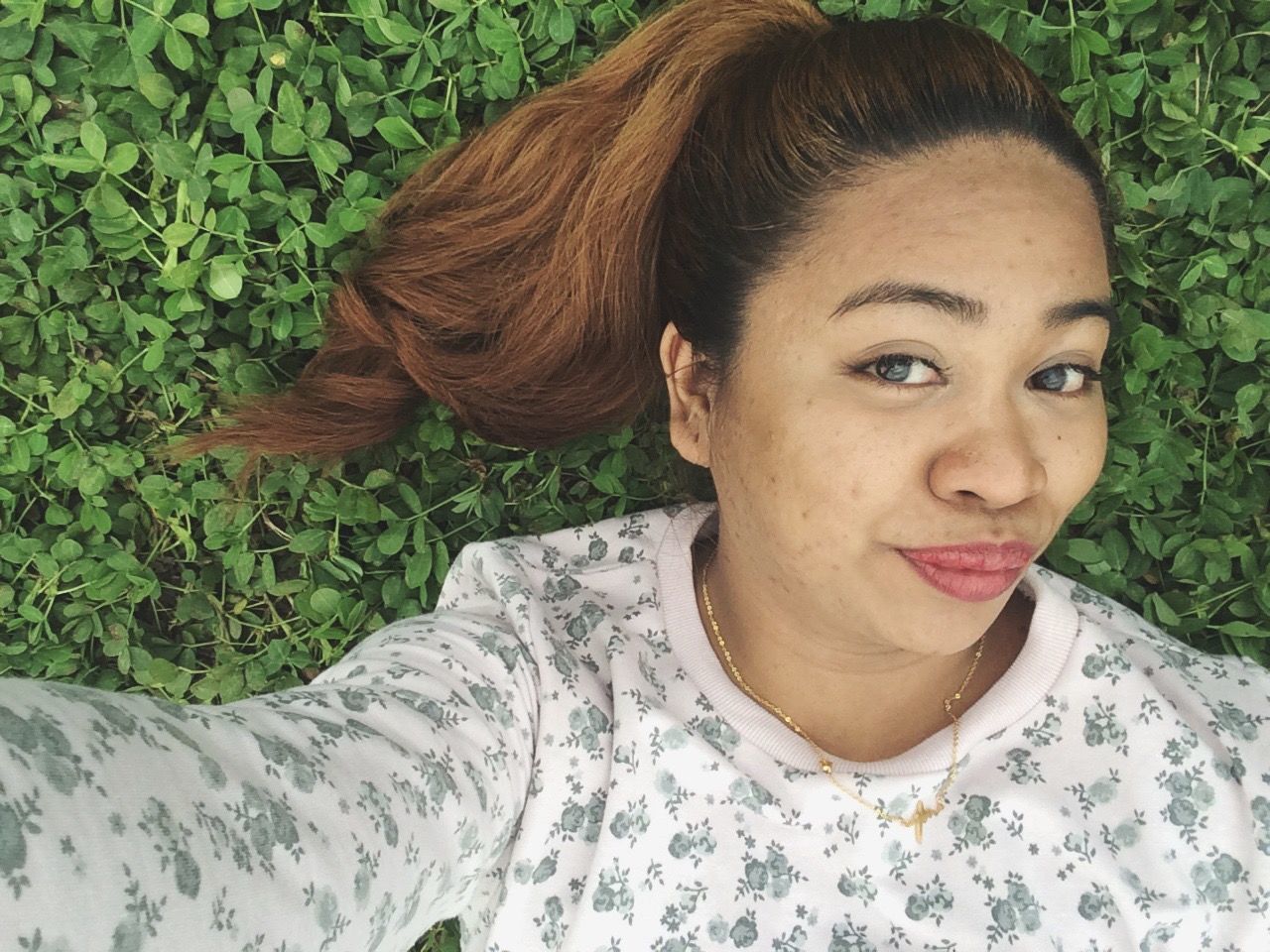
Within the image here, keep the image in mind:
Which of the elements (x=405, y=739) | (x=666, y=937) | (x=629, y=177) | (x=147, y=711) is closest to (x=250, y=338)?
(x=629, y=177)

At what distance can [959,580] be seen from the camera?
121 centimetres

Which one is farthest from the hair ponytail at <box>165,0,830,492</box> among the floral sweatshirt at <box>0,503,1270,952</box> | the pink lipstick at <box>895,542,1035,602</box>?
the pink lipstick at <box>895,542,1035,602</box>

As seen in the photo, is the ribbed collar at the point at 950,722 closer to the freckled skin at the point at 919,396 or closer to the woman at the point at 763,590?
the woman at the point at 763,590

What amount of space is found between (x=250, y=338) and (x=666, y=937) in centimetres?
127

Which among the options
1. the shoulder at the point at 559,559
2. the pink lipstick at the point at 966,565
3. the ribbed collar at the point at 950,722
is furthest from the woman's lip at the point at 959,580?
the shoulder at the point at 559,559

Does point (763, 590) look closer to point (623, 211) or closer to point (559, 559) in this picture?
point (559, 559)

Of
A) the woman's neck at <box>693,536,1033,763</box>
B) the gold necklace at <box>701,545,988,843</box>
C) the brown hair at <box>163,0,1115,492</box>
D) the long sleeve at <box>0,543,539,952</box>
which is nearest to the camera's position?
the long sleeve at <box>0,543,539,952</box>

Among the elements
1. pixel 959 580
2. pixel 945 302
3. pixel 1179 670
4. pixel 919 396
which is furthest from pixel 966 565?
pixel 1179 670

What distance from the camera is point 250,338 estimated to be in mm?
1818

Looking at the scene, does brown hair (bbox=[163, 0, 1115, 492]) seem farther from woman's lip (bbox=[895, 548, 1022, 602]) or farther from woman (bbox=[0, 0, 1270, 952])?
woman's lip (bbox=[895, 548, 1022, 602])

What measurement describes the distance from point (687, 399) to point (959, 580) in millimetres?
451

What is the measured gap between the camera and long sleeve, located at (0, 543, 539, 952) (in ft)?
2.28

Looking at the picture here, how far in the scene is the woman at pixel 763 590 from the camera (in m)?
1.13

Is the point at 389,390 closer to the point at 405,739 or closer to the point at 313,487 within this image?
the point at 313,487
